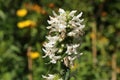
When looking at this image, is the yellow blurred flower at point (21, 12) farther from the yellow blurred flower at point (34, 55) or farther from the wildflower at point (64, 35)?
the wildflower at point (64, 35)

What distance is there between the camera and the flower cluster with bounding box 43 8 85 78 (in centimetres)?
299

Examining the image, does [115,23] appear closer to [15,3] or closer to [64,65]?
[15,3]

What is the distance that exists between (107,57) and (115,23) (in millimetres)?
600

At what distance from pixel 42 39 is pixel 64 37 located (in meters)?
3.21

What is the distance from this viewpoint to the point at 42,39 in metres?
6.22

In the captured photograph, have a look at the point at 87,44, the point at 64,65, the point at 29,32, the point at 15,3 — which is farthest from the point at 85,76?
the point at 64,65

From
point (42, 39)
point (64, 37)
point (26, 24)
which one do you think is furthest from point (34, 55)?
point (64, 37)

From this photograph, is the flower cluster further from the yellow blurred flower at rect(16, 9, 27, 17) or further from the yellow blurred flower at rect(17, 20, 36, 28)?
the yellow blurred flower at rect(16, 9, 27, 17)

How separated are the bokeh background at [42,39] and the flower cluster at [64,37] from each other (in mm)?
2625

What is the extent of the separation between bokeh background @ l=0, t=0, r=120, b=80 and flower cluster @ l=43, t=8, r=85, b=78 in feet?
8.61

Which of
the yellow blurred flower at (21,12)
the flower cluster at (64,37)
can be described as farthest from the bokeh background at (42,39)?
the flower cluster at (64,37)

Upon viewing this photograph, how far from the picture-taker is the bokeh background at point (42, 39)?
19.6 feet

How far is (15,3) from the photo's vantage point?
6719mm

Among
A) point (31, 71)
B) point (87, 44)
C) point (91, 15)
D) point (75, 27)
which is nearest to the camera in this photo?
point (75, 27)
